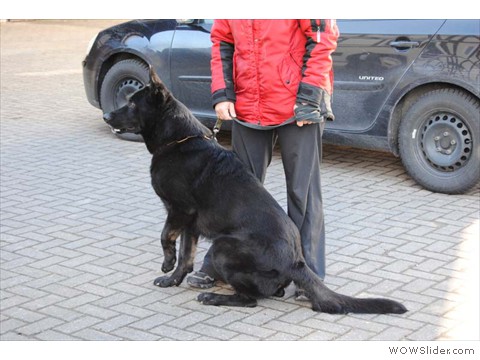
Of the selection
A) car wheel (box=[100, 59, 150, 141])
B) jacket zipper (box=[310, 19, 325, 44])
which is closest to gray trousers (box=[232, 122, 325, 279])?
jacket zipper (box=[310, 19, 325, 44])

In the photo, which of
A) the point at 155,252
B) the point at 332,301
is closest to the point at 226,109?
the point at 332,301

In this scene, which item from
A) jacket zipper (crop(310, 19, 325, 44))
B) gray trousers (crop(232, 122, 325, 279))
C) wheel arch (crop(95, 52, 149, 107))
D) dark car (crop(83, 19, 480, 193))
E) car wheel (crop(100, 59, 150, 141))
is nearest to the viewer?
jacket zipper (crop(310, 19, 325, 44))

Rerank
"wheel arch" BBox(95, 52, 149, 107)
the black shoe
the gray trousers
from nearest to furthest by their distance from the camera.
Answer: the gray trousers < the black shoe < "wheel arch" BBox(95, 52, 149, 107)

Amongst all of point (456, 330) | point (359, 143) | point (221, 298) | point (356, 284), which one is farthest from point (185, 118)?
point (359, 143)

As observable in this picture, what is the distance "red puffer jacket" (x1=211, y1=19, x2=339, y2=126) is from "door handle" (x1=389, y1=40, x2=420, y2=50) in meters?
2.41

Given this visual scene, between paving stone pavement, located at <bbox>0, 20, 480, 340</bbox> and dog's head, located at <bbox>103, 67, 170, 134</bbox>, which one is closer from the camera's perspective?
paving stone pavement, located at <bbox>0, 20, 480, 340</bbox>

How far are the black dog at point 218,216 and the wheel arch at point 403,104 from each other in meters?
2.64

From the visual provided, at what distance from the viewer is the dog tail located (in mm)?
4914

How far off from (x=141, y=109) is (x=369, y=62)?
9.12 ft

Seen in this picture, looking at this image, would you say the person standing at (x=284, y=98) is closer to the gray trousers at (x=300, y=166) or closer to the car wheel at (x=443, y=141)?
the gray trousers at (x=300, y=166)

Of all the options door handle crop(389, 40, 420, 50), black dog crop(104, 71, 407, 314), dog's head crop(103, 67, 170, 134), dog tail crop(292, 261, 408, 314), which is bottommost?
dog tail crop(292, 261, 408, 314)

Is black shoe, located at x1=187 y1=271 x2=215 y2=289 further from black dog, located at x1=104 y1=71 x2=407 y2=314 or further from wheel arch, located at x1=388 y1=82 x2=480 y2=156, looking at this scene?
wheel arch, located at x1=388 y1=82 x2=480 y2=156
